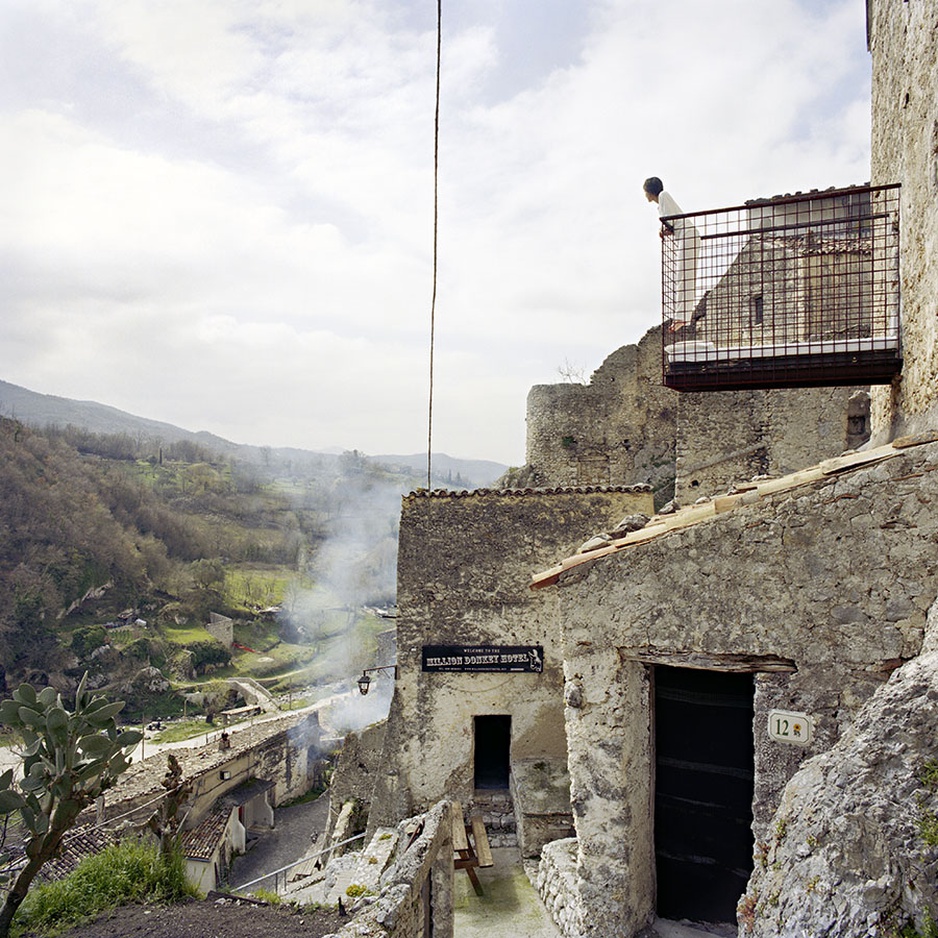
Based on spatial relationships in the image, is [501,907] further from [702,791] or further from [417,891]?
Result: [702,791]

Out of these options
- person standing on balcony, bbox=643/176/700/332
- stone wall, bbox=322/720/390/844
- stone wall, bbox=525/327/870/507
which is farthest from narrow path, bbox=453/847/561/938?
stone wall, bbox=525/327/870/507

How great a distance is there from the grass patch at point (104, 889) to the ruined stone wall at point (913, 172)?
7.63 meters

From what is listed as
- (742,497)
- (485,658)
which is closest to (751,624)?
(742,497)

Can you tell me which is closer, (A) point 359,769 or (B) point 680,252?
(B) point 680,252

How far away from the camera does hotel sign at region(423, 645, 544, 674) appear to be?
32.0ft

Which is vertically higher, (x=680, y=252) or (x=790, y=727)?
(x=680, y=252)

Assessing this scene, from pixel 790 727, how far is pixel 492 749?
6.93m

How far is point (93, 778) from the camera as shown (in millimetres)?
6941

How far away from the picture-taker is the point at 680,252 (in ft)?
21.6

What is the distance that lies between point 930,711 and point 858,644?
64.6 inches

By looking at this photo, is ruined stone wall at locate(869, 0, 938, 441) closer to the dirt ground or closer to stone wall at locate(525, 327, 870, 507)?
the dirt ground

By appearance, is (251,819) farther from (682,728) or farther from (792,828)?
(792,828)

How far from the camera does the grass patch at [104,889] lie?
628cm

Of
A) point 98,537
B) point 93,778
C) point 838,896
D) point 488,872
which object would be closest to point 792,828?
point 838,896
